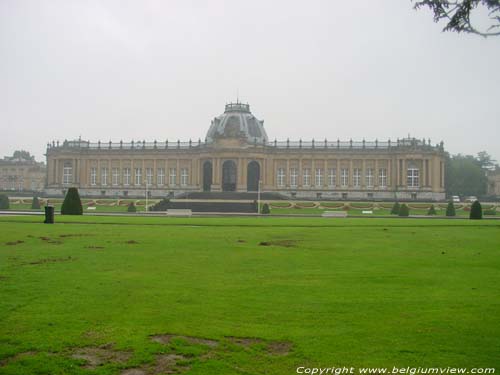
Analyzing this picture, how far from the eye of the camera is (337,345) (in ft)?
24.7

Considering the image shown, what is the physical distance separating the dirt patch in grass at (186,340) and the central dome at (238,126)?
76.0m

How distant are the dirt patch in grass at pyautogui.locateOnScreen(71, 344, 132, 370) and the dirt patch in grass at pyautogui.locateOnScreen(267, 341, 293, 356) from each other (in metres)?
1.83

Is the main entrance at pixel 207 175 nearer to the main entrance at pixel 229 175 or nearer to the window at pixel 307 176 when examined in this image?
the main entrance at pixel 229 175

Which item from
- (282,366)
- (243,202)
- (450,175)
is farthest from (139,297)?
(450,175)

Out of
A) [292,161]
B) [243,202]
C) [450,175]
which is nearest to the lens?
[243,202]

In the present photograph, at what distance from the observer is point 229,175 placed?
84812mm

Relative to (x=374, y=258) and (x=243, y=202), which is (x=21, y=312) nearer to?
(x=374, y=258)

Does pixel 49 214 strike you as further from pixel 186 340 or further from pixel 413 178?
pixel 413 178

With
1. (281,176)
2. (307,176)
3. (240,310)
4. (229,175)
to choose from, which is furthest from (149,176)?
(240,310)

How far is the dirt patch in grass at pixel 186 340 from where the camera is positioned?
7699 mm

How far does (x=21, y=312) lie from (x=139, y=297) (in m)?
2.07

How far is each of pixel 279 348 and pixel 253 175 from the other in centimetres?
7778

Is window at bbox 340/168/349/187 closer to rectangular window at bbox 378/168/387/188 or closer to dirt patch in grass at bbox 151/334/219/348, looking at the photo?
rectangular window at bbox 378/168/387/188

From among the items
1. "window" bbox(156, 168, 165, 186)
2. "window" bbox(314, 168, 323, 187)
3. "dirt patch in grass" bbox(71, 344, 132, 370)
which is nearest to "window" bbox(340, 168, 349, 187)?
"window" bbox(314, 168, 323, 187)
